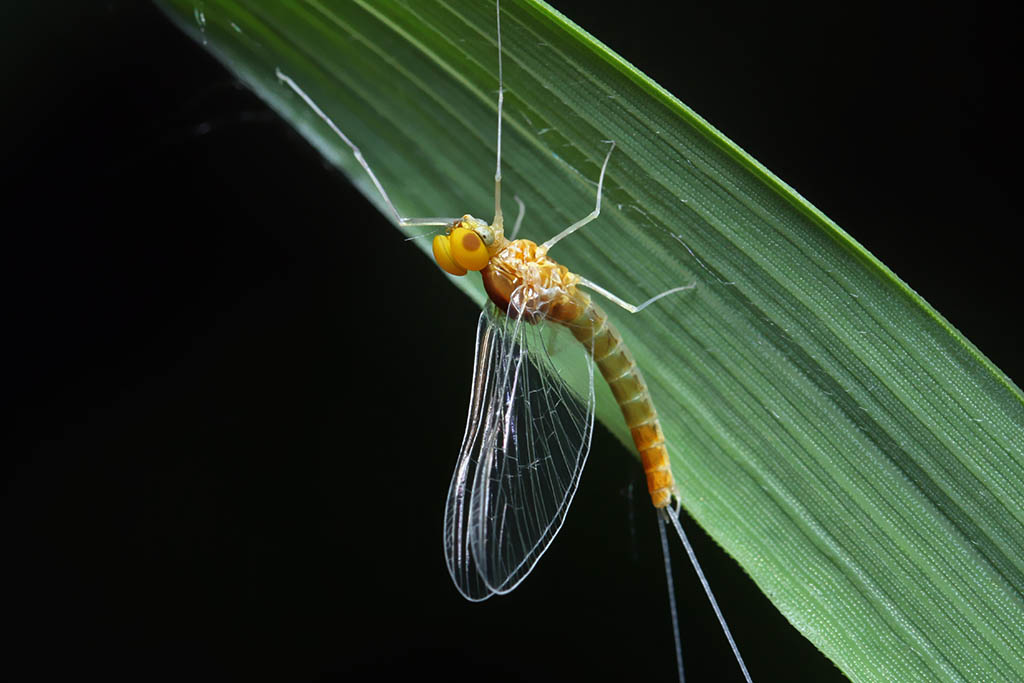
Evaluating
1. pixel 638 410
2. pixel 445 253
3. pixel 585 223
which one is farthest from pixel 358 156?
pixel 638 410

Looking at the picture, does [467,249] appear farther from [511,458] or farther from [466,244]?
[511,458]

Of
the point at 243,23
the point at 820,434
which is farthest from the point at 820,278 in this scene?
the point at 243,23

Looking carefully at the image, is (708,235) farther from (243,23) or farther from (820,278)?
(243,23)

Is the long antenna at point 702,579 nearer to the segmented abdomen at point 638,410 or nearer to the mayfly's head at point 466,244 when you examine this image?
the segmented abdomen at point 638,410

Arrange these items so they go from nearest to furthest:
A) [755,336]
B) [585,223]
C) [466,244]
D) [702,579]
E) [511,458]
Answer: [702,579] → [755,336] → [585,223] → [466,244] → [511,458]

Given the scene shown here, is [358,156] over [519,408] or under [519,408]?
over

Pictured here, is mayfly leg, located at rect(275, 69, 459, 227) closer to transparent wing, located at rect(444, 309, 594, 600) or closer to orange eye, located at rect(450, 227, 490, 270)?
orange eye, located at rect(450, 227, 490, 270)

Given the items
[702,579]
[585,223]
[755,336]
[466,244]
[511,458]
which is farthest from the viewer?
[511,458]

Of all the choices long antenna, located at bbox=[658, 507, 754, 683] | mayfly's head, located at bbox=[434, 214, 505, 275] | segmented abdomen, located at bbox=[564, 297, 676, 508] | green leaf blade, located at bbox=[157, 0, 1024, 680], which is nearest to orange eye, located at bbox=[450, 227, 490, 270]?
mayfly's head, located at bbox=[434, 214, 505, 275]
